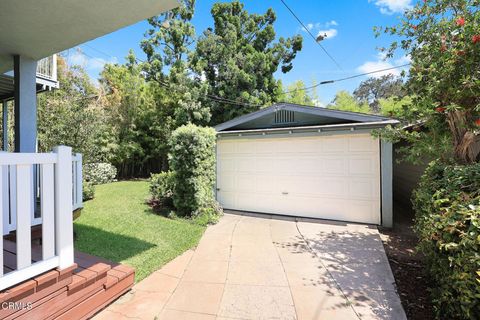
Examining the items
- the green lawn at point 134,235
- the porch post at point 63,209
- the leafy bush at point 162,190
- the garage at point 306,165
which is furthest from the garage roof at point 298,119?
the porch post at point 63,209

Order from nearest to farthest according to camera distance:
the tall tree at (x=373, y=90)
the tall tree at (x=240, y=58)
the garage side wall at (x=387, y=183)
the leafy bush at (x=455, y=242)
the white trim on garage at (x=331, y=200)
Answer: the leafy bush at (x=455, y=242)
the garage side wall at (x=387, y=183)
the white trim on garage at (x=331, y=200)
the tall tree at (x=240, y=58)
the tall tree at (x=373, y=90)

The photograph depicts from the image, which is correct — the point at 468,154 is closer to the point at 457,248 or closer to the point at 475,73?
the point at 475,73

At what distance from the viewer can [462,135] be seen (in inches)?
154

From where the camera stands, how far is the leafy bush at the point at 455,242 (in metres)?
2.08

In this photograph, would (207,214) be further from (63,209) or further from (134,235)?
(63,209)

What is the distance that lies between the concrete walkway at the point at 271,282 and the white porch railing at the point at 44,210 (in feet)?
2.90

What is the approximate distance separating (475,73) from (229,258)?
450 centimetres

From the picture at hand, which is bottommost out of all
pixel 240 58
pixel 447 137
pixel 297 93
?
pixel 447 137

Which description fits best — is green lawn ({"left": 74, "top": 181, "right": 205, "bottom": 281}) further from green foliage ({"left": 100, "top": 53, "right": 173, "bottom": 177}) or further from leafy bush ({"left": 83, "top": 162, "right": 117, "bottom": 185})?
green foliage ({"left": 100, "top": 53, "right": 173, "bottom": 177})

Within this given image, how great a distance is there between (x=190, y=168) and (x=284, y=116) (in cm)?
315

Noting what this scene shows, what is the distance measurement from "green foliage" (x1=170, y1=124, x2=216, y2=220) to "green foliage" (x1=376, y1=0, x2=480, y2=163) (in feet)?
14.8

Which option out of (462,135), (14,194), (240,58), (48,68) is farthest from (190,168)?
(240,58)

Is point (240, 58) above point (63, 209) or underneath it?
above

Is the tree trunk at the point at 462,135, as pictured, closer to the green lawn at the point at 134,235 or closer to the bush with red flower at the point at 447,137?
the bush with red flower at the point at 447,137
